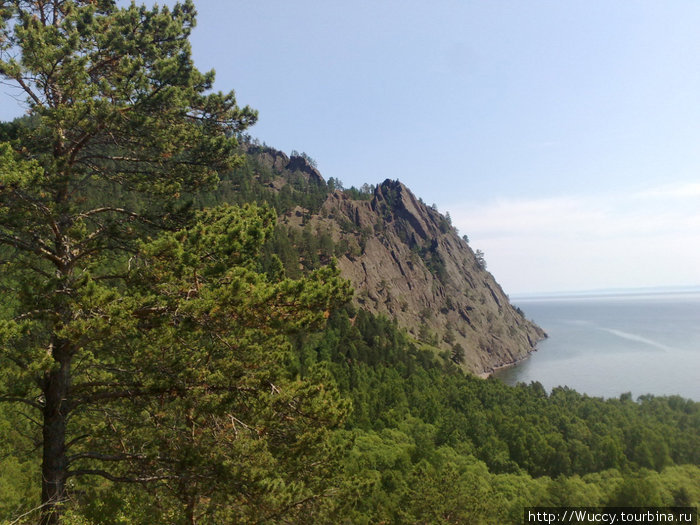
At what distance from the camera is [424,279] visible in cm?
14412

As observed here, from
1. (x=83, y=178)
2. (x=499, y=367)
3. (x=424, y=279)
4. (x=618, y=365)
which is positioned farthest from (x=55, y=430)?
(x=424, y=279)

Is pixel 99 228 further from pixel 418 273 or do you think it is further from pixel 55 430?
pixel 418 273

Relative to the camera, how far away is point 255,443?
8.10 metres

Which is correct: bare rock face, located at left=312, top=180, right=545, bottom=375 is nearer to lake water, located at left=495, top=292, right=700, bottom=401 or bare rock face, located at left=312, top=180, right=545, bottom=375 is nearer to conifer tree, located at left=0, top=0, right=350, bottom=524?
lake water, located at left=495, top=292, right=700, bottom=401

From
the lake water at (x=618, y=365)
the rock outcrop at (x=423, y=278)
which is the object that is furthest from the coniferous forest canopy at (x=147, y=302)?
the rock outcrop at (x=423, y=278)

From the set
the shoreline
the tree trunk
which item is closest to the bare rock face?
the shoreline

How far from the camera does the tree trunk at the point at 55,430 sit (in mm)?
7965

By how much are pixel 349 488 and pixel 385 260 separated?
4947 inches

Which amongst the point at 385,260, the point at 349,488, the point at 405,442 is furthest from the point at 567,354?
the point at 349,488

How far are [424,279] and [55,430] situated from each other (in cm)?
14008

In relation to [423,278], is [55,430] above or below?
below

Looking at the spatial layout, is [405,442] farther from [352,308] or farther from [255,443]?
[352,308]

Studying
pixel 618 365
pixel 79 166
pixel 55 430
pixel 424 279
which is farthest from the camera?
pixel 424 279

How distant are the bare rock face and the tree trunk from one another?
103485mm
